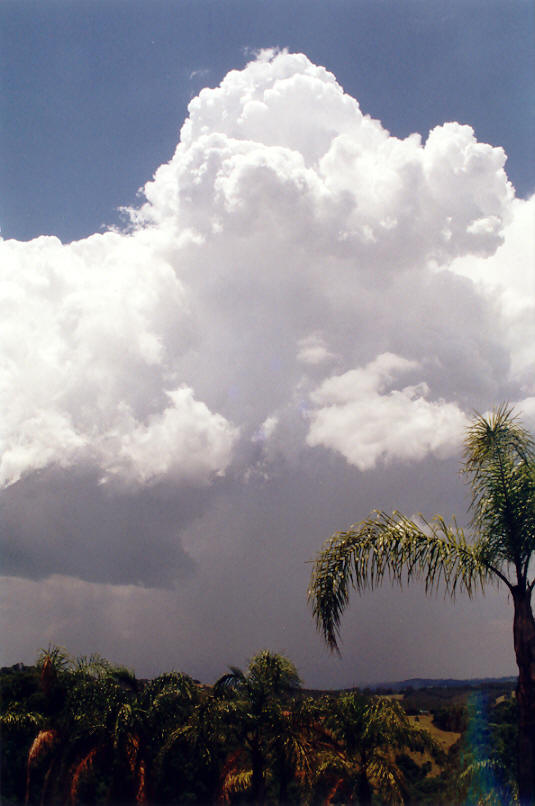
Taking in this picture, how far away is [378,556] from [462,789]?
38.3 ft

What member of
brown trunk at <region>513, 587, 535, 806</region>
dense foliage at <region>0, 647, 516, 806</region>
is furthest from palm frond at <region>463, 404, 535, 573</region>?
dense foliage at <region>0, 647, 516, 806</region>

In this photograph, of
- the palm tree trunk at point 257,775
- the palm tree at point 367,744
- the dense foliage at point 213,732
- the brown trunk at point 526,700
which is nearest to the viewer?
the brown trunk at point 526,700

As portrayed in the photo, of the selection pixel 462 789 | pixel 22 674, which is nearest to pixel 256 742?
pixel 462 789

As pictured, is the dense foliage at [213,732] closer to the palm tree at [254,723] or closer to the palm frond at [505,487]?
the palm tree at [254,723]

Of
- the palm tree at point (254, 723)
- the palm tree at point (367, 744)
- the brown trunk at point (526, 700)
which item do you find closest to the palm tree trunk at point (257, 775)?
the palm tree at point (254, 723)

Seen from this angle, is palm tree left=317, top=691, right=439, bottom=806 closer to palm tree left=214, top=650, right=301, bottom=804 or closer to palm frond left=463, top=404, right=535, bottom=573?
palm tree left=214, top=650, right=301, bottom=804

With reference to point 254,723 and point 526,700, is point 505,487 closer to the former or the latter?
point 526,700

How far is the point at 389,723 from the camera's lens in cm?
1645

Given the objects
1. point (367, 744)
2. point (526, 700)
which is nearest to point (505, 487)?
point (526, 700)

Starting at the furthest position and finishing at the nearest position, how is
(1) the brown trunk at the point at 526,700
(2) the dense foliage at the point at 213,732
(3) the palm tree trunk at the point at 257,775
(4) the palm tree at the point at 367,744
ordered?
(3) the palm tree trunk at the point at 257,775 < (2) the dense foliage at the point at 213,732 < (4) the palm tree at the point at 367,744 < (1) the brown trunk at the point at 526,700

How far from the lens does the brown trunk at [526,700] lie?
737cm

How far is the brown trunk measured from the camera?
737cm

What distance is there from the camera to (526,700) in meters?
7.49

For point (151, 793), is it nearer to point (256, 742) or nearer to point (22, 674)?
point (256, 742)
